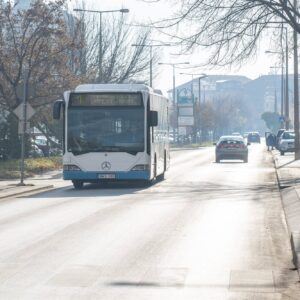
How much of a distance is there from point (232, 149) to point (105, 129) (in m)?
26.1

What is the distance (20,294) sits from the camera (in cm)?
982

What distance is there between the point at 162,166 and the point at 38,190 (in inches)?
228

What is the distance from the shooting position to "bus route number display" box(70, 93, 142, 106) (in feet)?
93.8

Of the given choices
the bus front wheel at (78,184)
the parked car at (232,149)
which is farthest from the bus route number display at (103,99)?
the parked car at (232,149)

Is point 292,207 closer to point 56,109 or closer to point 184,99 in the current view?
point 56,109

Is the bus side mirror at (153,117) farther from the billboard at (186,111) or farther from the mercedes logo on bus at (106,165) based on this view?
the billboard at (186,111)

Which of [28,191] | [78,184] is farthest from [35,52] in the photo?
[28,191]

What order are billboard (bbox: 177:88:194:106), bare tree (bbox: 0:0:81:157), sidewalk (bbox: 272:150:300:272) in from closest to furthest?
1. sidewalk (bbox: 272:150:300:272)
2. bare tree (bbox: 0:0:81:157)
3. billboard (bbox: 177:88:194:106)

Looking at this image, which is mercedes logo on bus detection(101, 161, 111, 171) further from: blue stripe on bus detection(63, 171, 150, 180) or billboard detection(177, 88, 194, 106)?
billboard detection(177, 88, 194, 106)

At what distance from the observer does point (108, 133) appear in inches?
1128

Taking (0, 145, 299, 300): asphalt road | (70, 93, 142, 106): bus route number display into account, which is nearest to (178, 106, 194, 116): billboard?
(70, 93, 142, 106): bus route number display

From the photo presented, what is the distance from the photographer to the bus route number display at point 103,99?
93.8 ft

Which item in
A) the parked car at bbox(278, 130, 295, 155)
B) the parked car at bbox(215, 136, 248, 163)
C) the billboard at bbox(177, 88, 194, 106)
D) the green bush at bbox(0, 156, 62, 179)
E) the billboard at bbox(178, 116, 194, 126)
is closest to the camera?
the green bush at bbox(0, 156, 62, 179)

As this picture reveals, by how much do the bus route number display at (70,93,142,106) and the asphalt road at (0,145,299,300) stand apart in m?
4.80
